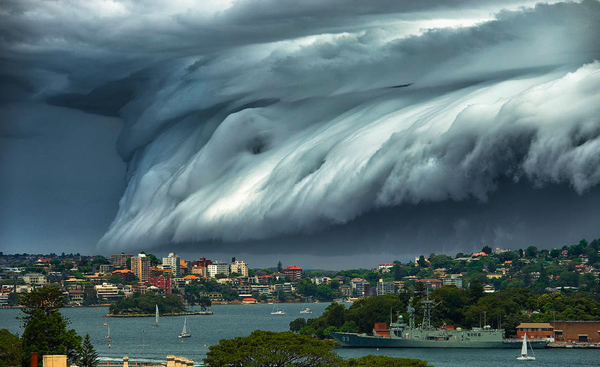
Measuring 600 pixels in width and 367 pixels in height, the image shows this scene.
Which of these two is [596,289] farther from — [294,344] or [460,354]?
[294,344]

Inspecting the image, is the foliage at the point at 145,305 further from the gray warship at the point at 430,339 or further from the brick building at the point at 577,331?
the brick building at the point at 577,331

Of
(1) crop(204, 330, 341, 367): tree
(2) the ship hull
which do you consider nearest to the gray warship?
(2) the ship hull

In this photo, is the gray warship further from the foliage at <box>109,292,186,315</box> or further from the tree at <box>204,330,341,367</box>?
the foliage at <box>109,292,186,315</box>

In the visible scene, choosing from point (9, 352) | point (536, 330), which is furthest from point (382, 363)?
point (536, 330)

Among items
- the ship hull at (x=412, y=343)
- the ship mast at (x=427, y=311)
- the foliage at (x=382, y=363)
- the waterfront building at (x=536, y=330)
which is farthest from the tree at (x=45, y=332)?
the waterfront building at (x=536, y=330)

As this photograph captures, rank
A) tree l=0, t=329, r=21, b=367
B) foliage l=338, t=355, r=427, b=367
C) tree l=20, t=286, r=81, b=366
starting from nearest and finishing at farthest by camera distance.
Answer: foliage l=338, t=355, r=427, b=367
tree l=0, t=329, r=21, b=367
tree l=20, t=286, r=81, b=366

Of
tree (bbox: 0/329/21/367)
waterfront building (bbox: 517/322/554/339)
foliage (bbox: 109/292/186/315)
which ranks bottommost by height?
waterfront building (bbox: 517/322/554/339)

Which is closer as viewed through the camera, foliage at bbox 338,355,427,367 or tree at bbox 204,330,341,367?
foliage at bbox 338,355,427,367

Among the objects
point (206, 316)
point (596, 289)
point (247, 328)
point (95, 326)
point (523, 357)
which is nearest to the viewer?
point (523, 357)

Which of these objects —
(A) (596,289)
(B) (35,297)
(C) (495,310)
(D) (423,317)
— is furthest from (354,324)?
(B) (35,297)
